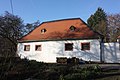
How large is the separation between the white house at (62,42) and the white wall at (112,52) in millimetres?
825

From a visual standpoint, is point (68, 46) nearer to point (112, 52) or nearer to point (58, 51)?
point (58, 51)

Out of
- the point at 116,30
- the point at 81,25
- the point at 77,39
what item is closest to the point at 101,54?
the point at 77,39

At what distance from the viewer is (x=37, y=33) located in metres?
36.8

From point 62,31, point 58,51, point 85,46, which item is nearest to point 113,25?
point 62,31

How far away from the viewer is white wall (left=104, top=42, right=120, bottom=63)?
91.7 feet

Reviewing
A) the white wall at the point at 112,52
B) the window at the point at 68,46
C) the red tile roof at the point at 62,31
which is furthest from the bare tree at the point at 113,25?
the white wall at the point at 112,52

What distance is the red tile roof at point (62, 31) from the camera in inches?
1213

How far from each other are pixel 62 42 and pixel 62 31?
94.6 inches

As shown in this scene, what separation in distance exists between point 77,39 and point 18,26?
2206cm

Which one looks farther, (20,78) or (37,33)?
(37,33)

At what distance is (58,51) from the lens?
3212 centimetres

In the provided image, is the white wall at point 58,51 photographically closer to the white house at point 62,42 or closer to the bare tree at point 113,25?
the white house at point 62,42

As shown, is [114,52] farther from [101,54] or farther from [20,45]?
[20,45]

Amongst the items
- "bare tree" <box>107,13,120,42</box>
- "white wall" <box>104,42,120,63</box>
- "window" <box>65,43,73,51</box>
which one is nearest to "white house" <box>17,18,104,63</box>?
"window" <box>65,43,73,51</box>
